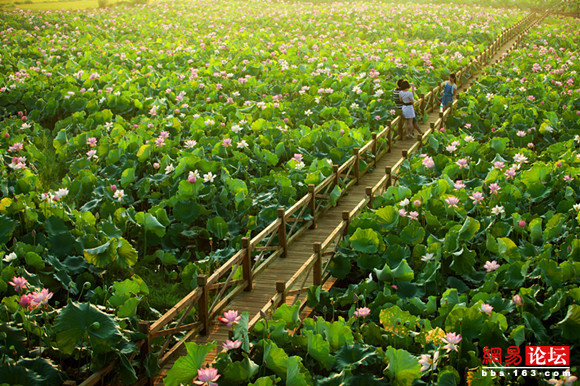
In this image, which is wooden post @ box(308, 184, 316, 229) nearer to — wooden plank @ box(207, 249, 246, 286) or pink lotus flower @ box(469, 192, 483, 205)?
wooden plank @ box(207, 249, 246, 286)

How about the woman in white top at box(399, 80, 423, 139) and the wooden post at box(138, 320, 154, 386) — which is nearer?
the wooden post at box(138, 320, 154, 386)

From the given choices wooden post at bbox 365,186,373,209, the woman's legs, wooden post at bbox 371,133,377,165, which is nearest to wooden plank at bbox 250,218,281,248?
wooden post at bbox 365,186,373,209

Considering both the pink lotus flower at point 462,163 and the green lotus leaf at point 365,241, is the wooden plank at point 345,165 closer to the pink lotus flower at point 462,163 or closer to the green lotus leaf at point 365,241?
the pink lotus flower at point 462,163

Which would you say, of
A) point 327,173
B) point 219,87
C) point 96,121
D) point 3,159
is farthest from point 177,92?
point 327,173

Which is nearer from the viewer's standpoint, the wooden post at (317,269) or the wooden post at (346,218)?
the wooden post at (317,269)

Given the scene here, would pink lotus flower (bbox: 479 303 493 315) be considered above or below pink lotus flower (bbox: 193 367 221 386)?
above

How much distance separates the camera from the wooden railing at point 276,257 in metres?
5.15

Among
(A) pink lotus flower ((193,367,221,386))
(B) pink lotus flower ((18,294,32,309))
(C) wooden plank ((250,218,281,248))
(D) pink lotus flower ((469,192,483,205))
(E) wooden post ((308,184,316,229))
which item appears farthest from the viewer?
(E) wooden post ((308,184,316,229))

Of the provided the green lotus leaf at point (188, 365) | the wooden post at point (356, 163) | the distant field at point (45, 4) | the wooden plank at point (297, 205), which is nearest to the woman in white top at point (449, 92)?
the wooden post at point (356, 163)

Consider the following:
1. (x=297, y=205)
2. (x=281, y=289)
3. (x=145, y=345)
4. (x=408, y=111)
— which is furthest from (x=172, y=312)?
(x=408, y=111)

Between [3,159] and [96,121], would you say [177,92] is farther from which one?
[3,159]

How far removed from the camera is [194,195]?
7.67 m

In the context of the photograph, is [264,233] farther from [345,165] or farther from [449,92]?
[449,92]

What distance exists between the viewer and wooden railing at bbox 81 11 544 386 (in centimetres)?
515
